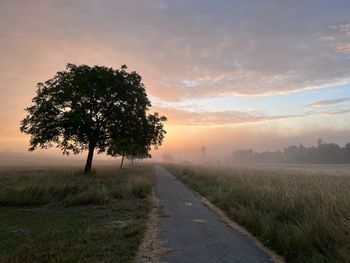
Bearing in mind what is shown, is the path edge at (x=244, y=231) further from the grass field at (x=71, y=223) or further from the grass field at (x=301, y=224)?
the grass field at (x=71, y=223)

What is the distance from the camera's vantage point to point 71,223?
451 inches

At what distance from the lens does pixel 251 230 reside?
33.5ft

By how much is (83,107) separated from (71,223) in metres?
21.3

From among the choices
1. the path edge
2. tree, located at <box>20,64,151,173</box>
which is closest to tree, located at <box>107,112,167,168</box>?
tree, located at <box>20,64,151,173</box>

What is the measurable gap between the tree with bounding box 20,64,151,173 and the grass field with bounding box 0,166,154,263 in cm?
1253

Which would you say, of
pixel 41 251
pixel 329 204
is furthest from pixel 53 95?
pixel 329 204

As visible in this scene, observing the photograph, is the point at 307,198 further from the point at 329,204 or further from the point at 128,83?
the point at 128,83

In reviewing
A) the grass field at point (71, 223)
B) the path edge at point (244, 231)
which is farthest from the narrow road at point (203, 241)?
the grass field at point (71, 223)

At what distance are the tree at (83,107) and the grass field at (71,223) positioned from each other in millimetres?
12526

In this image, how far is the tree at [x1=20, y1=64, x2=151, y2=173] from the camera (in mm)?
30234

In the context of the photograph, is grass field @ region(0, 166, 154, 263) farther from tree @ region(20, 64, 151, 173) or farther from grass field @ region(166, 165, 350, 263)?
tree @ region(20, 64, 151, 173)

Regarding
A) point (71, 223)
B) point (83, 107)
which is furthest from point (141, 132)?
point (71, 223)

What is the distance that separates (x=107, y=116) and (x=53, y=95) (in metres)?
5.82

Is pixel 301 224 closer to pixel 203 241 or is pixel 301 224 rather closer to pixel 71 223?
pixel 203 241
